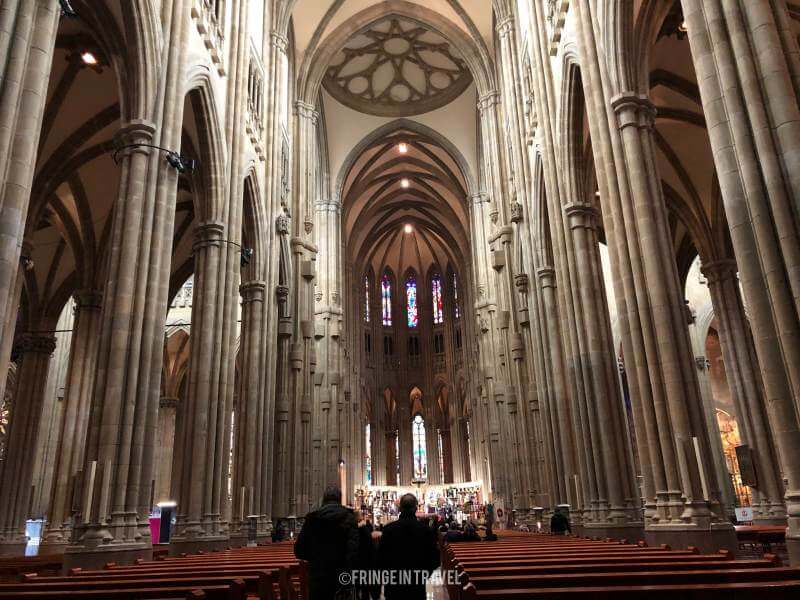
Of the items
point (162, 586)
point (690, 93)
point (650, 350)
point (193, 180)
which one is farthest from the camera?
point (690, 93)

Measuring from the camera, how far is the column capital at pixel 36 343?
22656mm

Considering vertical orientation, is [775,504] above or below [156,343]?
below

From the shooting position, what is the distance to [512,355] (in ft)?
79.8

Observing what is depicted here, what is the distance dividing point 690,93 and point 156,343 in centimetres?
1494

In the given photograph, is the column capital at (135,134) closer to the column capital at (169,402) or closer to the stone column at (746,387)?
the stone column at (746,387)

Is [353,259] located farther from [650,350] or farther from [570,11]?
[650,350]

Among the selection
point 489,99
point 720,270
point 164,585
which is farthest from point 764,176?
A: point 489,99

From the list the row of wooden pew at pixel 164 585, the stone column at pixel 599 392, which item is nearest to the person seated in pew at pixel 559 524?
the stone column at pixel 599 392

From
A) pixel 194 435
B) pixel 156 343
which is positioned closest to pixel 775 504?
pixel 194 435

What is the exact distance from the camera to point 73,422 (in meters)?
19.5

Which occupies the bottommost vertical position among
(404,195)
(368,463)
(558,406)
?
(558,406)

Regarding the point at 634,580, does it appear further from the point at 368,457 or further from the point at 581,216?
the point at 368,457

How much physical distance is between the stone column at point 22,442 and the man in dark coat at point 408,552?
18.6 m

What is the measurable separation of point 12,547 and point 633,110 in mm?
20836
